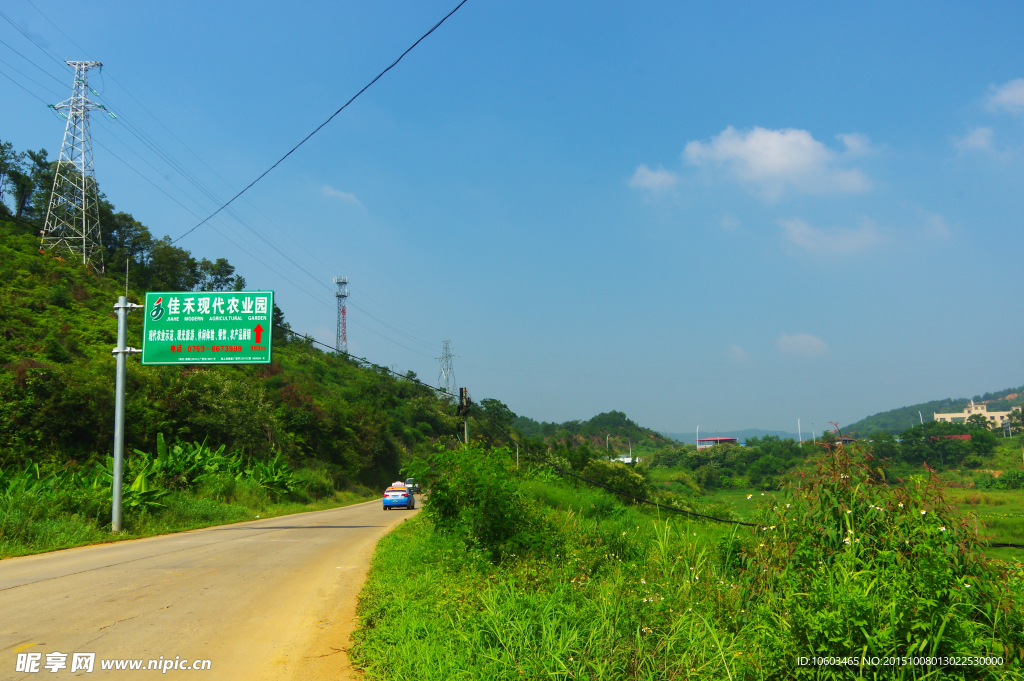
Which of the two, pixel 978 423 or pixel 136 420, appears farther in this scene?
pixel 978 423

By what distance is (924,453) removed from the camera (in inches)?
1382

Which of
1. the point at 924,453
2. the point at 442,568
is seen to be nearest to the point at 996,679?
the point at 442,568

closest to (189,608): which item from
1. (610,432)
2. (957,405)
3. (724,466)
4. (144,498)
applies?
(144,498)

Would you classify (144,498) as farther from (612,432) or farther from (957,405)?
(957,405)

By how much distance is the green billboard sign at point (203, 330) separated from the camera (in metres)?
18.5

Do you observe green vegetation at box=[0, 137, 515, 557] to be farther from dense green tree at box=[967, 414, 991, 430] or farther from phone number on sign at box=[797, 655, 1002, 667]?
dense green tree at box=[967, 414, 991, 430]

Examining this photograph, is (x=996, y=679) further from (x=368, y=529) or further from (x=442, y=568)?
(x=368, y=529)

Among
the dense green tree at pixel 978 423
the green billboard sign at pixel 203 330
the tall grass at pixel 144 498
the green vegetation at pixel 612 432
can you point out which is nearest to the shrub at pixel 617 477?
the tall grass at pixel 144 498

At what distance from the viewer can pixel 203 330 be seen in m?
18.5

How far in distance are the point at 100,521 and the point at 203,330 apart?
586 centimetres

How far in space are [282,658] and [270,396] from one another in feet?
139

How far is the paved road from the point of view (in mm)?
6195

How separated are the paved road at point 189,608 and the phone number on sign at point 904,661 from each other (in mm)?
4105

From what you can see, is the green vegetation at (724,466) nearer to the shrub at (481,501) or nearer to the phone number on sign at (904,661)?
the shrub at (481,501)
